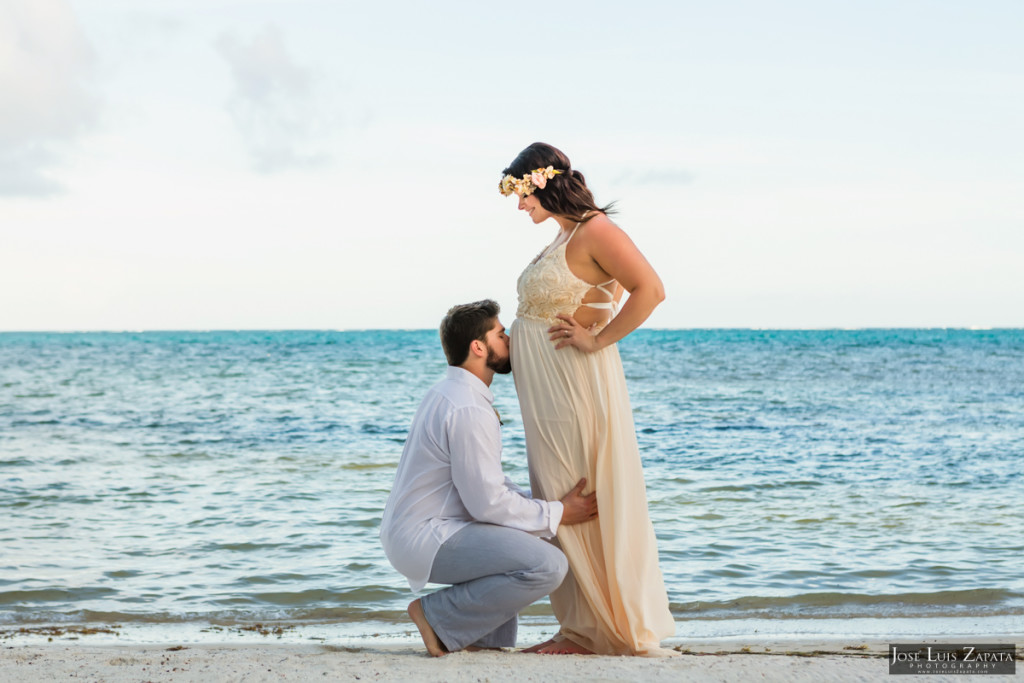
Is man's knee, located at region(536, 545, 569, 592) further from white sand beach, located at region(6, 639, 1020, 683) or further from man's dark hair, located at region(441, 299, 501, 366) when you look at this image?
man's dark hair, located at region(441, 299, 501, 366)

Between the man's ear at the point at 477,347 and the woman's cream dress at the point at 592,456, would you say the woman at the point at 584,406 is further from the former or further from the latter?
the man's ear at the point at 477,347

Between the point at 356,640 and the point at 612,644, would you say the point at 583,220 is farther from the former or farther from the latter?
the point at 356,640

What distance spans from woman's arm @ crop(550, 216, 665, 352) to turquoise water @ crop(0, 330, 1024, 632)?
2.23m

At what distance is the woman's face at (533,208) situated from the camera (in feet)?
11.9

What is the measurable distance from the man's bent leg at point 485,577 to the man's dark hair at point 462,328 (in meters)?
0.67

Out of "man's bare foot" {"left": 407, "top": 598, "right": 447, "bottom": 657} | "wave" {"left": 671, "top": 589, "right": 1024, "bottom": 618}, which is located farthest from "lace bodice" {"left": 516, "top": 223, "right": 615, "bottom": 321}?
"wave" {"left": 671, "top": 589, "right": 1024, "bottom": 618}

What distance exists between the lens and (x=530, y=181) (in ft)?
11.8

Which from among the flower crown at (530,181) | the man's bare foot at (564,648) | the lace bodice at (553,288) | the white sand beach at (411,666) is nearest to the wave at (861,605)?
the white sand beach at (411,666)

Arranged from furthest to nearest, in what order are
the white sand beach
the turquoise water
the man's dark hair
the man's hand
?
1. the turquoise water
2. the man's hand
3. the man's dark hair
4. the white sand beach

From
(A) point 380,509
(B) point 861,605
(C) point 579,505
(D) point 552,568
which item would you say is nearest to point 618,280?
(C) point 579,505

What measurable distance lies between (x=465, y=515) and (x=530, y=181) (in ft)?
4.41

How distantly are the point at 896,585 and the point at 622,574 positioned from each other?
2924 millimetres

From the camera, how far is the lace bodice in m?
3.53

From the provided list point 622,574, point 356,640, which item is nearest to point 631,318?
point 622,574
